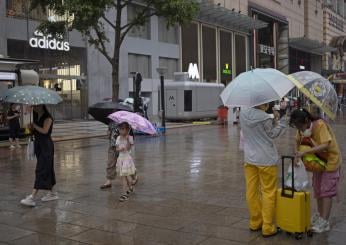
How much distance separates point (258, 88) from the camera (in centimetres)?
561

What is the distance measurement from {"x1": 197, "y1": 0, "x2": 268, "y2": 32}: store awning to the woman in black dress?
34168 mm

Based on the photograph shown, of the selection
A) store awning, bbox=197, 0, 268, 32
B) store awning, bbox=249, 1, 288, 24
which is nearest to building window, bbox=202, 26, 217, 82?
store awning, bbox=197, 0, 268, 32

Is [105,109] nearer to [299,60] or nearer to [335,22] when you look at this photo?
[299,60]

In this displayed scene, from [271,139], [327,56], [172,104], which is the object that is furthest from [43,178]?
[327,56]

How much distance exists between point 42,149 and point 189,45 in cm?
3614

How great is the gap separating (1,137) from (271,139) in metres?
15.4

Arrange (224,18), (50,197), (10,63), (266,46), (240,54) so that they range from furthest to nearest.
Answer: (266,46) < (240,54) < (224,18) < (10,63) < (50,197)

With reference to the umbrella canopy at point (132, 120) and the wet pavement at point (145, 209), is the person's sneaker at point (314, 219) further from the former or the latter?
the umbrella canopy at point (132, 120)

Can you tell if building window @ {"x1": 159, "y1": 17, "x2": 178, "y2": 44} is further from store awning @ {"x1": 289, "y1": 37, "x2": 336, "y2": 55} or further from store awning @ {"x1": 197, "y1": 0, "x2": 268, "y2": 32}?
store awning @ {"x1": 289, "y1": 37, "x2": 336, "y2": 55}

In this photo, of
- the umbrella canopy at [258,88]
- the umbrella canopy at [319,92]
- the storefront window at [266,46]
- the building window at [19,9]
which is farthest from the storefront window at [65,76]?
the storefront window at [266,46]

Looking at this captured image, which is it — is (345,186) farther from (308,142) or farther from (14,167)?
(14,167)

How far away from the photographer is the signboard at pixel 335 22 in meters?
84.3

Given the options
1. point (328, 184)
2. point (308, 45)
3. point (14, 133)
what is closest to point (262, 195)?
point (328, 184)

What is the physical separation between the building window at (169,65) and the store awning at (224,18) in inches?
183
